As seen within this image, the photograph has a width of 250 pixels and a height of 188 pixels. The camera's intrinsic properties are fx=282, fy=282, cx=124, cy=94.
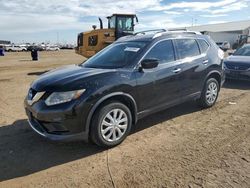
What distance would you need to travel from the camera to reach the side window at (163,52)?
5191 millimetres

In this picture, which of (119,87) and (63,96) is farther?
(119,87)

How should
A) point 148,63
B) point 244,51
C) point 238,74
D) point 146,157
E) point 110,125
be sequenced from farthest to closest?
point 244,51 < point 238,74 < point 148,63 < point 110,125 < point 146,157

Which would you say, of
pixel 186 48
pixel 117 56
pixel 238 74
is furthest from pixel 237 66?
pixel 117 56

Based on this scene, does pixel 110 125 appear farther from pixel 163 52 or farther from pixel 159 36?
pixel 159 36

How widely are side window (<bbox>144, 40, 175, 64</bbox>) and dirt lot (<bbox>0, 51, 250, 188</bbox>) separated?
50.9 inches

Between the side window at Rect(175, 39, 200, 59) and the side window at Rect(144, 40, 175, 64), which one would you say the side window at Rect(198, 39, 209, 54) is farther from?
the side window at Rect(144, 40, 175, 64)

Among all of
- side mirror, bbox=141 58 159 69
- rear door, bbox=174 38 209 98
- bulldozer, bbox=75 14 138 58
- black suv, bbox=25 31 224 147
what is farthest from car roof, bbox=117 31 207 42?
bulldozer, bbox=75 14 138 58

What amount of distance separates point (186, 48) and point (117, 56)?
159cm

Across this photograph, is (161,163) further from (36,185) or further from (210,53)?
(210,53)

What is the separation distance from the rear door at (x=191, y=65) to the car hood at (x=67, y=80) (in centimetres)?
174

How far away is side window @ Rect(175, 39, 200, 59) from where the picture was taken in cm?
574

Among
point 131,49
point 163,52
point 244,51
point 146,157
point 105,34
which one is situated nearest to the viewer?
point 146,157

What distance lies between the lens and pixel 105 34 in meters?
14.4

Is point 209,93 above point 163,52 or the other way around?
the other way around
